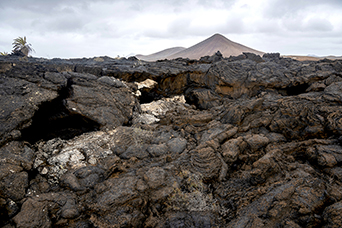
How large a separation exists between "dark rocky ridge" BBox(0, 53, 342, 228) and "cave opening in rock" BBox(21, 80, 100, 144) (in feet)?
0.10

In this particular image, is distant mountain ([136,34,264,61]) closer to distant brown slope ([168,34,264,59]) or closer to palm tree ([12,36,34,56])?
distant brown slope ([168,34,264,59])

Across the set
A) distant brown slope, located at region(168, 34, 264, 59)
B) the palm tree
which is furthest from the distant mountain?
the palm tree

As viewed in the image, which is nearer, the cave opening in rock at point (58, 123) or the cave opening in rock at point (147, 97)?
the cave opening in rock at point (58, 123)

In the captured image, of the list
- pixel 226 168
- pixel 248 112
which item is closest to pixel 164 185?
pixel 226 168

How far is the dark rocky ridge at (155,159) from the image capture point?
3.72 metres

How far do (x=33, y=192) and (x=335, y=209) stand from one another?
5.94 m

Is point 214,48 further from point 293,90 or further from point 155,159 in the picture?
point 155,159

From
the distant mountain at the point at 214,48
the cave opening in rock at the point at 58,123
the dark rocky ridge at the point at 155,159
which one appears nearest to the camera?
the dark rocky ridge at the point at 155,159

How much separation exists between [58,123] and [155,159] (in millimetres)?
3503

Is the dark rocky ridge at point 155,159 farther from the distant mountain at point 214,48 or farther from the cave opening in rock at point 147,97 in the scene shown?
the distant mountain at point 214,48

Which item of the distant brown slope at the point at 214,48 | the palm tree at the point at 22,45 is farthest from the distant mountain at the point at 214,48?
the palm tree at the point at 22,45

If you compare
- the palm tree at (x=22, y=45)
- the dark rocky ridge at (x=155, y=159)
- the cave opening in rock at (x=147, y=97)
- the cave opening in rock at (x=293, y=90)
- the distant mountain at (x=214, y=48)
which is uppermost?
the distant mountain at (x=214, y=48)

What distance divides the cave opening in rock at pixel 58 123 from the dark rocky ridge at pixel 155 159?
32 millimetres

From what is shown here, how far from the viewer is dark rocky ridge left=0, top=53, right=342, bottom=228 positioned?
3.72m
